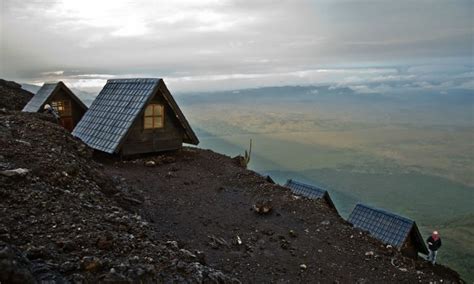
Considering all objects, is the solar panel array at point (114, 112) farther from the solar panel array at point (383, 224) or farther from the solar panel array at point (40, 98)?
the solar panel array at point (383, 224)

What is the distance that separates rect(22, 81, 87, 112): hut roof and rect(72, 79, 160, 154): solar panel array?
6547 mm

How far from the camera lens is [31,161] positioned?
26.8 feet

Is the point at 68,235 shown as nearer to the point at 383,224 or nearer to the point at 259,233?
the point at 259,233

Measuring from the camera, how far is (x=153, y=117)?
17781 millimetres

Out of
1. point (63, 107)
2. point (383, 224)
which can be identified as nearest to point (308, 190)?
point (383, 224)

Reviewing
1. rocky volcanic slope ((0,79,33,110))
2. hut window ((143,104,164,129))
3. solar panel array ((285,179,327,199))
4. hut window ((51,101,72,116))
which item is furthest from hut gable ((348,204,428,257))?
rocky volcanic slope ((0,79,33,110))

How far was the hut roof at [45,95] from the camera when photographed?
23.9 meters

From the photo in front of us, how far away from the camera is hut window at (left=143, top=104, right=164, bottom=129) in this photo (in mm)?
17562

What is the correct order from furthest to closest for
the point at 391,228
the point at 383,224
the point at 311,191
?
the point at 311,191 < the point at 383,224 < the point at 391,228

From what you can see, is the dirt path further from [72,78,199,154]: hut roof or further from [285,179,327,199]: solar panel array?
[285,179,327,199]: solar panel array

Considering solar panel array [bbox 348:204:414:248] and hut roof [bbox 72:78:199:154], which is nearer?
hut roof [bbox 72:78:199:154]

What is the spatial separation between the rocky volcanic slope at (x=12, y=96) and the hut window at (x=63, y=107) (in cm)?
449

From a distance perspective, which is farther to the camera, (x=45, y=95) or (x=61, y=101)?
(x=61, y=101)

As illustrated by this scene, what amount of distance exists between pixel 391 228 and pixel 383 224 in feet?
1.72
